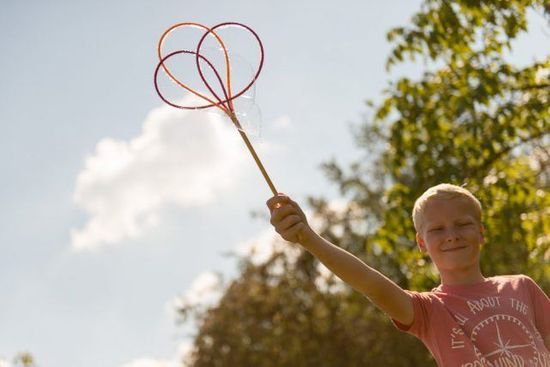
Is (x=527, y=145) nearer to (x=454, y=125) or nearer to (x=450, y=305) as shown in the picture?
(x=454, y=125)

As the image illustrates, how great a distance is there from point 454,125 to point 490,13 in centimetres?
161

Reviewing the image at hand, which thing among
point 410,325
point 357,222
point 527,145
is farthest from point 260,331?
point 410,325

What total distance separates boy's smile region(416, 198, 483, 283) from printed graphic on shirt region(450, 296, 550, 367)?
19 centimetres

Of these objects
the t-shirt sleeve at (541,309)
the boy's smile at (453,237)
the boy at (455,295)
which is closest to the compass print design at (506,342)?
the boy at (455,295)

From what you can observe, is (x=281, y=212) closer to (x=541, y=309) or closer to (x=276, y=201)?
(x=276, y=201)

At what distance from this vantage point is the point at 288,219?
123 inches

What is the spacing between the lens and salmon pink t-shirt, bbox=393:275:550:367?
3.26 m

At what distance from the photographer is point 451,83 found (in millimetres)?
8883

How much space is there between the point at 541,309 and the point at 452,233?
1.57 ft

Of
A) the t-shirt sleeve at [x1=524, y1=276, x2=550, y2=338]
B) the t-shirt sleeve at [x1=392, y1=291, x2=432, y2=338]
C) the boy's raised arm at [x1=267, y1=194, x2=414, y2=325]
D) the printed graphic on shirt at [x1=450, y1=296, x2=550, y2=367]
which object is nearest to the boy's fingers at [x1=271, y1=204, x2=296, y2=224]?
the boy's raised arm at [x1=267, y1=194, x2=414, y2=325]

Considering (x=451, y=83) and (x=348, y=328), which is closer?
(x=451, y=83)

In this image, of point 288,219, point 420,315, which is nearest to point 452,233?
point 420,315

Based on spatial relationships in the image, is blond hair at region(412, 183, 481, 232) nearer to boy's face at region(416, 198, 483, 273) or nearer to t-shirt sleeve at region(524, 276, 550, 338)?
boy's face at region(416, 198, 483, 273)

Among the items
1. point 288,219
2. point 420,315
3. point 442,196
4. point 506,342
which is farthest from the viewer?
point 442,196
